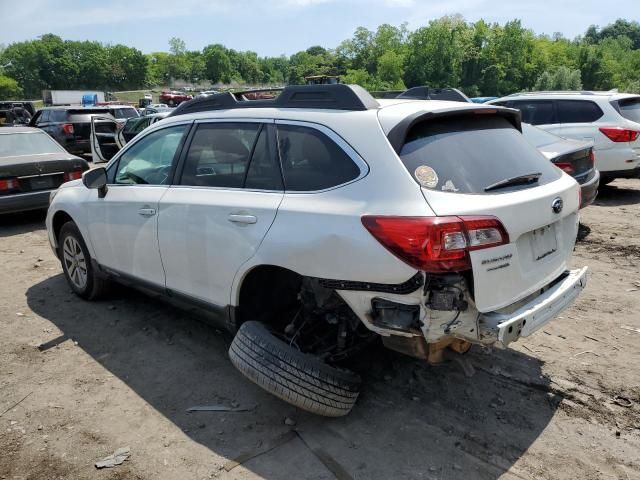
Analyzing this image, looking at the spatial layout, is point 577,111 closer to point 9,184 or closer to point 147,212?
point 147,212

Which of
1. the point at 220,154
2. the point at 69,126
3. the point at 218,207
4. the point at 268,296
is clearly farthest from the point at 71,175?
the point at 69,126

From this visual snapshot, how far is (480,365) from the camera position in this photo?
3.65 meters

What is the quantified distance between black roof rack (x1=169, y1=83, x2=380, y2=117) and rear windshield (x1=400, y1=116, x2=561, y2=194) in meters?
0.41

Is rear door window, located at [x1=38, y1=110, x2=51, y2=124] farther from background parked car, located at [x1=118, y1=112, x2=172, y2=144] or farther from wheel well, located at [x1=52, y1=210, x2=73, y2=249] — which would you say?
wheel well, located at [x1=52, y1=210, x2=73, y2=249]

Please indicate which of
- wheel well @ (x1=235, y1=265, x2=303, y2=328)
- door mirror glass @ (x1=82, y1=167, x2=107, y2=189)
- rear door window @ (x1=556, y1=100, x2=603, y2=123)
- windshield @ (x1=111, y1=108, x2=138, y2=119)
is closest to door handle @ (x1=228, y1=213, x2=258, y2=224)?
wheel well @ (x1=235, y1=265, x2=303, y2=328)

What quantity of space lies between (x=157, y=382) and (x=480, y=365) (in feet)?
7.62

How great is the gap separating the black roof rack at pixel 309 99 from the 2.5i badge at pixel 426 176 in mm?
538

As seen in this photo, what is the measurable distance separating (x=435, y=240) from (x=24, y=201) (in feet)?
24.6

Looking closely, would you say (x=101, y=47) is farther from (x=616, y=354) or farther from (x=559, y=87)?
(x=616, y=354)

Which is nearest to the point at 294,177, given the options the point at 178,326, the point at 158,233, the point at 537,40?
the point at 158,233

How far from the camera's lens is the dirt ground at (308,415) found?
2.72 meters

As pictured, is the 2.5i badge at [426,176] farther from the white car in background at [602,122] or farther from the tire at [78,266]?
the white car in background at [602,122]

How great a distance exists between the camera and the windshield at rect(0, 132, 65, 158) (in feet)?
27.0

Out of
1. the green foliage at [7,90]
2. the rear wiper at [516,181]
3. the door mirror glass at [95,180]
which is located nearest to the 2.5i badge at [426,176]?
the rear wiper at [516,181]
